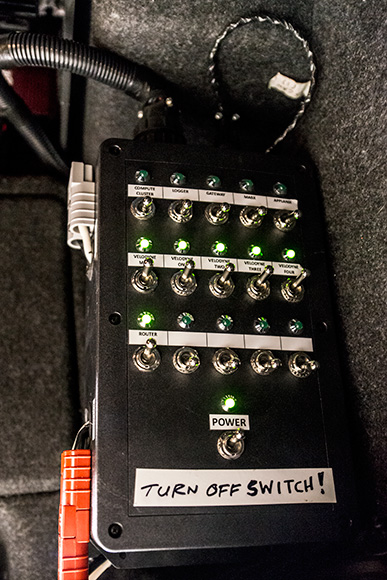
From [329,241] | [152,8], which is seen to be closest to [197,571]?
[329,241]

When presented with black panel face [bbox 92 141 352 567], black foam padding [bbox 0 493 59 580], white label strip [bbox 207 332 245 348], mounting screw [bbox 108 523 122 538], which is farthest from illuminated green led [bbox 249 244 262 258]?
black foam padding [bbox 0 493 59 580]

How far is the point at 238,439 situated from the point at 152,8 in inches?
22.3

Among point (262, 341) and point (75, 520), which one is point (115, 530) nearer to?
point (75, 520)

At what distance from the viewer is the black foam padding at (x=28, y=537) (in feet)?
2.39

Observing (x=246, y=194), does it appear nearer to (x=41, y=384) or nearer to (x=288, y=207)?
(x=288, y=207)

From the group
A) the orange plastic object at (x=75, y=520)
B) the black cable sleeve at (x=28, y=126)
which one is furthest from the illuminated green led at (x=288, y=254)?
the black cable sleeve at (x=28, y=126)

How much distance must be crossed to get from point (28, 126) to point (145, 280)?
1.23ft

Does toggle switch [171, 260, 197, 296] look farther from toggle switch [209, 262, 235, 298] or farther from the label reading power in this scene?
the label reading power

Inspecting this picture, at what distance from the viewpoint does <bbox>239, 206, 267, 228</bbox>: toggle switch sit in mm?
662

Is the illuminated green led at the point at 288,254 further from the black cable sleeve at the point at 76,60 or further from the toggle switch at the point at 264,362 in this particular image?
the black cable sleeve at the point at 76,60

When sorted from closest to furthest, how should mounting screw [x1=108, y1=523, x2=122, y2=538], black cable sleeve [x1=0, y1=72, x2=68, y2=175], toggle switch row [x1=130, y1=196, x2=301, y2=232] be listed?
1. mounting screw [x1=108, y1=523, x2=122, y2=538]
2. toggle switch row [x1=130, y1=196, x2=301, y2=232]
3. black cable sleeve [x1=0, y1=72, x2=68, y2=175]

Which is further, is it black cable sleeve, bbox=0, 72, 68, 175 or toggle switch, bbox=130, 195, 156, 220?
black cable sleeve, bbox=0, 72, 68, 175

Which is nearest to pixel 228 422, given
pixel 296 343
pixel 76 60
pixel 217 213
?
pixel 296 343

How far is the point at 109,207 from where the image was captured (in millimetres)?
636
